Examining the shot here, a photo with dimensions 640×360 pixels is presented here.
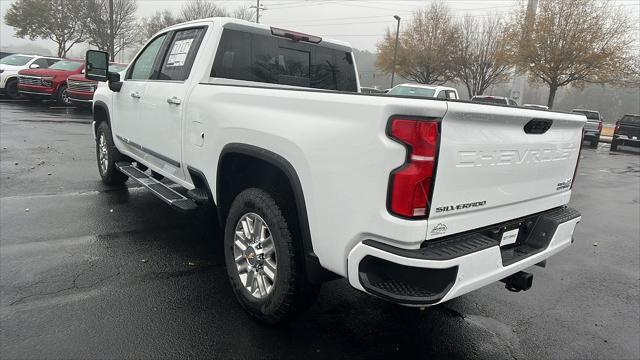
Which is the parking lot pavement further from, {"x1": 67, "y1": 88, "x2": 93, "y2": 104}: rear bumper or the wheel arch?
{"x1": 67, "y1": 88, "x2": 93, "y2": 104}: rear bumper

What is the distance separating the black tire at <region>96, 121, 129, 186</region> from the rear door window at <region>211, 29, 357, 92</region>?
2642 mm

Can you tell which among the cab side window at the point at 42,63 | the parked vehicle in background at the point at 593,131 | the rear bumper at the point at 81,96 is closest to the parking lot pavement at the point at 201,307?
the rear bumper at the point at 81,96

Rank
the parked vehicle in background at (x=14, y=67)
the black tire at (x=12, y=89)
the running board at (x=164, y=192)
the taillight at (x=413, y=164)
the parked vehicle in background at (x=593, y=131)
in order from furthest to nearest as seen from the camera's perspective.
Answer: the parked vehicle in background at (x=593, y=131) < the black tire at (x=12, y=89) < the parked vehicle in background at (x=14, y=67) < the running board at (x=164, y=192) < the taillight at (x=413, y=164)

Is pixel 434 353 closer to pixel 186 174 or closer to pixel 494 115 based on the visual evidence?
pixel 494 115

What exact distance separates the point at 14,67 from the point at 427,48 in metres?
29.5

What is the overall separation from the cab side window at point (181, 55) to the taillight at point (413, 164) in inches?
96.5

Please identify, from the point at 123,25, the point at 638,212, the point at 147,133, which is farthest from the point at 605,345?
the point at 123,25

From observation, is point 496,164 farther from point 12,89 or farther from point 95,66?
point 12,89

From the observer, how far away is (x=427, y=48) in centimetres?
3741

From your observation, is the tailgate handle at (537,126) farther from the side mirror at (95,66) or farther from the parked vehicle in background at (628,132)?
the parked vehicle in background at (628,132)

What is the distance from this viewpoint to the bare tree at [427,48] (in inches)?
1452

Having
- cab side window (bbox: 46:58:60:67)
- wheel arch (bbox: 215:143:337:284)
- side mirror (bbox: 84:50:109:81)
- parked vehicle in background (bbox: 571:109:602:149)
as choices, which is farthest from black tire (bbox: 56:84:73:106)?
parked vehicle in background (bbox: 571:109:602:149)

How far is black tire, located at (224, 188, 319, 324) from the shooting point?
2.60 m

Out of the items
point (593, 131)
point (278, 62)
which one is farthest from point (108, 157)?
point (593, 131)
